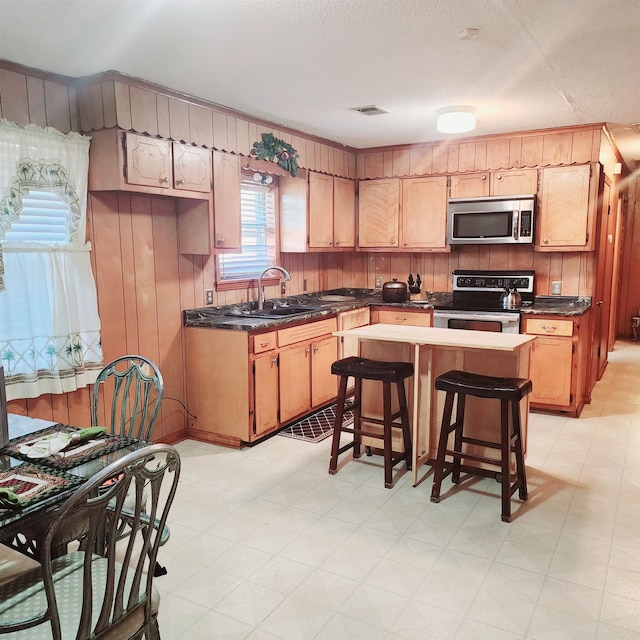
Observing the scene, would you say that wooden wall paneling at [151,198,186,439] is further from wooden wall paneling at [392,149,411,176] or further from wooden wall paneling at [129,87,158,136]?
wooden wall paneling at [392,149,411,176]

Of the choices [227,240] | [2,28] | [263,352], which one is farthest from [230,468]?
[2,28]

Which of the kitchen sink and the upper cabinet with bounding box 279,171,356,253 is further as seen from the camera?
the upper cabinet with bounding box 279,171,356,253

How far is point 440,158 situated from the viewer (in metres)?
5.42

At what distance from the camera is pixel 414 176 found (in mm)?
5539

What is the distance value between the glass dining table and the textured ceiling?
1.75 meters

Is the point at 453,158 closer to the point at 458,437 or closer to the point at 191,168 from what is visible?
the point at 191,168

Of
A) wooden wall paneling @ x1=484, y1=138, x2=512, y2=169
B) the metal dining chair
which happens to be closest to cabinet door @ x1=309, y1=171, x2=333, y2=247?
wooden wall paneling @ x1=484, y1=138, x2=512, y2=169

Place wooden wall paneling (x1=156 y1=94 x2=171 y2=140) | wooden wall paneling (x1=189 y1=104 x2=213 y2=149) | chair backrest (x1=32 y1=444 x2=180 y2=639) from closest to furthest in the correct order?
chair backrest (x1=32 y1=444 x2=180 y2=639)
wooden wall paneling (x1=156 y1=94 x2=171 y2=140)
wooden wall paneling (x1=189 y1=104 x2=213 y2=149)

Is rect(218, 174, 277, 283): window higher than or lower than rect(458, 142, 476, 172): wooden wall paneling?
lower

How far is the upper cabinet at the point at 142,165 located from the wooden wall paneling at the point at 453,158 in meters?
2.64

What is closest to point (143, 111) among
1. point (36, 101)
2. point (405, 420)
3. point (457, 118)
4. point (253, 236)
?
point (36, 101)

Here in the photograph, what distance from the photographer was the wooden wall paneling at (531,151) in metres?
4.93

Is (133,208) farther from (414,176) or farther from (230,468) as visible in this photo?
(414,176)

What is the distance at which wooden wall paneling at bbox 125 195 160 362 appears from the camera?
3.68 meters
